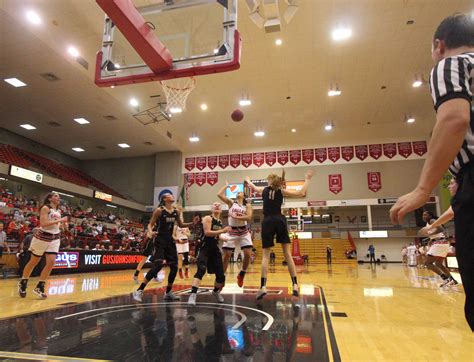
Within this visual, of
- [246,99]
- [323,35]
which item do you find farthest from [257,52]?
[246,99]

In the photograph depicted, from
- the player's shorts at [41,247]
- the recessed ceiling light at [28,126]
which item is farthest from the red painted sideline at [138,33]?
the recessed ceiling light at [28,126]

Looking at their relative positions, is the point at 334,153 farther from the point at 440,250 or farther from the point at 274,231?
the point at 274,231

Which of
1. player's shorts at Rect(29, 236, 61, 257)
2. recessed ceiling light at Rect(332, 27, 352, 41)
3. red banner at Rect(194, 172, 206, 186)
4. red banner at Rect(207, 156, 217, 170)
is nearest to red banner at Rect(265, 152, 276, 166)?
red banner at Rect(207, 156, 217, 170)

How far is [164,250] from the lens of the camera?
5789mm

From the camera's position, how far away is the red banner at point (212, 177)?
27.5 meters

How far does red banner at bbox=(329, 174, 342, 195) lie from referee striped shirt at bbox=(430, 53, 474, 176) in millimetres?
25456

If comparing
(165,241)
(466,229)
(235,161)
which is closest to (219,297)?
(165,241)

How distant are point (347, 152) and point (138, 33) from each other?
2238 cm

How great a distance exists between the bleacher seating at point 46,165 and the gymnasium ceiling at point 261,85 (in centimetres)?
150

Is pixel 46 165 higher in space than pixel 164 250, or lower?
higher

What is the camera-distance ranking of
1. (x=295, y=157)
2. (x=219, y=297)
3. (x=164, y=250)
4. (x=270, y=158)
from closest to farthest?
(x=219, y=297) < (x=164, y=250) < (x=295, y=157) < (x=270, y=158)

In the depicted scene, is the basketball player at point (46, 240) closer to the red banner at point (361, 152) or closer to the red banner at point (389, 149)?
the red banner at point (361, 152)

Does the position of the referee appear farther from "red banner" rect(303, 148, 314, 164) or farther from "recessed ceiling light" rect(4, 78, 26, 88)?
"red banner" rect(303, 148, 314, 164)

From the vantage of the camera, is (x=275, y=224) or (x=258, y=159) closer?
(x=275, y=224)
